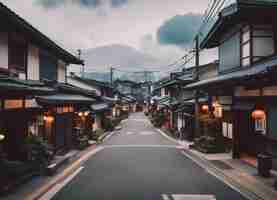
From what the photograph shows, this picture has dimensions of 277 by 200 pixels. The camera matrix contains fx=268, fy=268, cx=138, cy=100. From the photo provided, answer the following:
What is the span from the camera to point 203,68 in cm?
3519

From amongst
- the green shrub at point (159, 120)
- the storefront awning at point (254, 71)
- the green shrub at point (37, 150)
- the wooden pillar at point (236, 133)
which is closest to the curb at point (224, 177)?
the wooden pillar at point (236, 133)

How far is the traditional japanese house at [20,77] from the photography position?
420 inches

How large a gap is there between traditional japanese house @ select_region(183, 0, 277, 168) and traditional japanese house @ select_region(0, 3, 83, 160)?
938 centimetres

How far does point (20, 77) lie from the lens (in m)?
13.6

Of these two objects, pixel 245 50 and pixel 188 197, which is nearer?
pixel 188 197

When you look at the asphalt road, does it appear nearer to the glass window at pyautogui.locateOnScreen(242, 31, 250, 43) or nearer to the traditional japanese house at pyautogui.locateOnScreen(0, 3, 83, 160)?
the traditional japanese house at pyautogui.locateOnScreen(0, 3, 83, 160)

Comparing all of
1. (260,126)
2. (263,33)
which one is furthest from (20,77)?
(263,33)

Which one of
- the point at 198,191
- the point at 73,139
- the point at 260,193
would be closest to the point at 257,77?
the point at 260,193

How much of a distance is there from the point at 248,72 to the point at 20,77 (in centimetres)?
1147

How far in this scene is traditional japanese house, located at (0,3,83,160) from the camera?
10.7 metres

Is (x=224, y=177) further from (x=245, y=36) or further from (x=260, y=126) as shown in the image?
(x=245, y=36)

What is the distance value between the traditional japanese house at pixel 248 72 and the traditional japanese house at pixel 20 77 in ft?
30.8

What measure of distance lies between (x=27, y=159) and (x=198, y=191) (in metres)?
7.58

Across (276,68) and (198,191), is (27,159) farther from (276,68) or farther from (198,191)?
(276,68)
